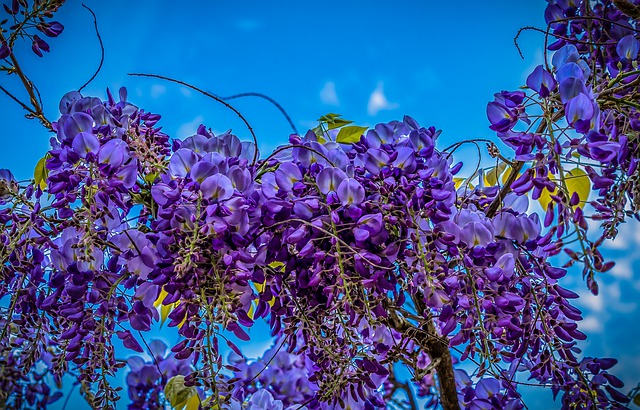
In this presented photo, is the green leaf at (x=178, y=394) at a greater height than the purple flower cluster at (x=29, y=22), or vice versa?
the purple flower cluster at (x=29, y=22)

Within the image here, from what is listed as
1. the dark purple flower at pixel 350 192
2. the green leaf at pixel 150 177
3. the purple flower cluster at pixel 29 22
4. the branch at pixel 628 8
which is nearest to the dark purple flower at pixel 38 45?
the purple flower cluster at pixel 29 22

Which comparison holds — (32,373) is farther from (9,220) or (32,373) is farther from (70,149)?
(70,149)

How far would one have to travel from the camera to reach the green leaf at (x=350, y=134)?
825 millimetres

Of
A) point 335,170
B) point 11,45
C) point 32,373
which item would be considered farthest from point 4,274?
point 335,170

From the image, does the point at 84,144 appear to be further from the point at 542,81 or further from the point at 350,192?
the point at 542,81

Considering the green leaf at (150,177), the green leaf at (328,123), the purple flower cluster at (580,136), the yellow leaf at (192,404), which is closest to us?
the purple flower cluster at (580,136)

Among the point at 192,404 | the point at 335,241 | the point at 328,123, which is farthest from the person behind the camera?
the point at 192,404

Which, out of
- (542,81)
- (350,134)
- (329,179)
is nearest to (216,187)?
(329,179)

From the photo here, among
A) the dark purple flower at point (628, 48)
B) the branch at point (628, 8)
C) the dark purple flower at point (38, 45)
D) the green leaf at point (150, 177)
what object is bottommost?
the green leaf at point (150, 177)

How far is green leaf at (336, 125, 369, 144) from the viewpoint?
0.83 metres

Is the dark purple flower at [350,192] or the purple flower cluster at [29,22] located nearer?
the dark purple flower at [350,192]

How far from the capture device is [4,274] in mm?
774

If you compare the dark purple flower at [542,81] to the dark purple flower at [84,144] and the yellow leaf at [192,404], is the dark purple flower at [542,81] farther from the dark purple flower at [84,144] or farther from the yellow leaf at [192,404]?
the yellow leaf at [192,404]

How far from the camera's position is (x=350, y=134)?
2.71ft
